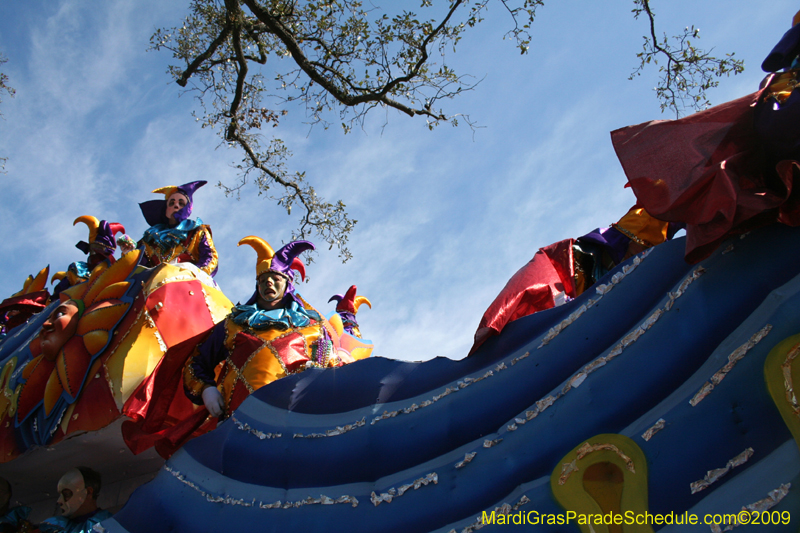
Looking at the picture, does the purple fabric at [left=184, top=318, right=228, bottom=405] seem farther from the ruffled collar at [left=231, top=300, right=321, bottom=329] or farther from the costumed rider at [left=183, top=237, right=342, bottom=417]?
the ruffled collar at [left=231, top=300, right=321, bottom=329]

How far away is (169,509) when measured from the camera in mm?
2404

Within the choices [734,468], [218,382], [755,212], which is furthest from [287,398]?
[755,212]

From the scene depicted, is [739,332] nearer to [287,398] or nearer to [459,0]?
[287,398]

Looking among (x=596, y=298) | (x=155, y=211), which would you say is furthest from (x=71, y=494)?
(x=596, y=298)

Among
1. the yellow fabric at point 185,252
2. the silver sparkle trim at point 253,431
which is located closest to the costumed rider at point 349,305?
the yellow fabric at point 185,252

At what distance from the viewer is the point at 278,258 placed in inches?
154

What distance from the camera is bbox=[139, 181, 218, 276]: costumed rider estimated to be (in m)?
4.77

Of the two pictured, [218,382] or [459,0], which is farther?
[459,0]

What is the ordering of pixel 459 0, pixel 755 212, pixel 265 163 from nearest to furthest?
1. pixel 755 212
2. pixel 459 0
3. pixel 265 163

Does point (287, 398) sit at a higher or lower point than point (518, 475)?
higher

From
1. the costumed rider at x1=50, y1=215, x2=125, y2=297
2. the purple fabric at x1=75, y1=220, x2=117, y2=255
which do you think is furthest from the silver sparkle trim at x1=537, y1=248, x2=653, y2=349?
the purple fabric at x1=75, y1=220, x2=117, y2=255

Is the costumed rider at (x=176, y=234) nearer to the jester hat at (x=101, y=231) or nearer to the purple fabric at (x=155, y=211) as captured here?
the purple fabric at (x=155, y=211)

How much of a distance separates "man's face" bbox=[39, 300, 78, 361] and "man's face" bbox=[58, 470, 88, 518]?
86 centimetres

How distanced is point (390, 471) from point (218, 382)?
5.50 feet
